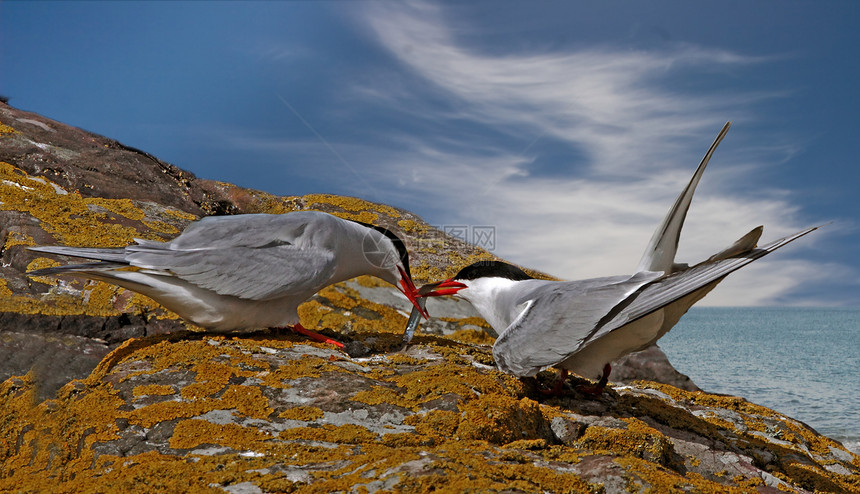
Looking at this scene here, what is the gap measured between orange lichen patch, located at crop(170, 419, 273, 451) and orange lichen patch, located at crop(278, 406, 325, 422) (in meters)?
0.27

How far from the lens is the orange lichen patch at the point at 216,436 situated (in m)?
3.59

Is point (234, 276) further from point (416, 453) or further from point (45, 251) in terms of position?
point (416, 453)

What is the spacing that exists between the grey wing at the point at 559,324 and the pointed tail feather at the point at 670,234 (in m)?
0.18

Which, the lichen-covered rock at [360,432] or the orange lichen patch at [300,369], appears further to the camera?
the orange lichen patch at [300,369]

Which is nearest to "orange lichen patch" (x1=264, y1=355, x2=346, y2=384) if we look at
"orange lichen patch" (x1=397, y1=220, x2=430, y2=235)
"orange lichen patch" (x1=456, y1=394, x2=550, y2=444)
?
"orange lichen patch" (x1=456, y1=394, x2=550, y2=444)

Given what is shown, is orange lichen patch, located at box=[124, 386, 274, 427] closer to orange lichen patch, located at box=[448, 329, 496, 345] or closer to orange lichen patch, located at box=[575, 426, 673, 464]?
orange lichen patch, located at box=[575, 426, 673, 464]

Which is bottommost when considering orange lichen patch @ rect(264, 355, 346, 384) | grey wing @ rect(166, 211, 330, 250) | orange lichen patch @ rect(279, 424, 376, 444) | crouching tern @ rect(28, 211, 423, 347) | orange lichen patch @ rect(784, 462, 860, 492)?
orange lichen patch @ rect(784, 462, 860, 492)

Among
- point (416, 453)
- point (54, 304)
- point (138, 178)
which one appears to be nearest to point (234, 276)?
point (54, 304)

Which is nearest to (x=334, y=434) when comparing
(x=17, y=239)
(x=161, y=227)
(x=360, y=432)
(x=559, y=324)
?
(x=360, y=432)

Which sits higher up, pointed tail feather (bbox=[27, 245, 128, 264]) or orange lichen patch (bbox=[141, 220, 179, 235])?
orange lichen patch (bbox=[141, 220, 179, 235])

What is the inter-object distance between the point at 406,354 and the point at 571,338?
67.7 inches

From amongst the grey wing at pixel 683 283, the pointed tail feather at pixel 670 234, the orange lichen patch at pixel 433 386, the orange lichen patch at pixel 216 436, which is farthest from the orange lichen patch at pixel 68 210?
the pointed tail feather at pixel 670 234

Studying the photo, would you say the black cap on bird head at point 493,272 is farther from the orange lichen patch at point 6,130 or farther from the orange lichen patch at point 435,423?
the orange lichen patch at point 6,130

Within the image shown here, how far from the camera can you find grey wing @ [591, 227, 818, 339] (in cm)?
438
